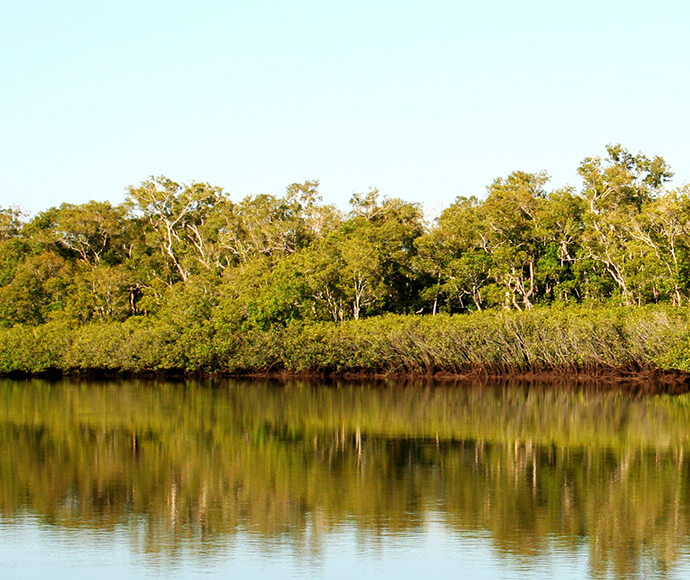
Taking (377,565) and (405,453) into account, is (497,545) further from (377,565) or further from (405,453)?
(405,453)

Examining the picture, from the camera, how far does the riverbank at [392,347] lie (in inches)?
1622

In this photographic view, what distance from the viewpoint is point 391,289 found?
50500 mm

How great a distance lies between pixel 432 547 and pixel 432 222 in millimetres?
46761

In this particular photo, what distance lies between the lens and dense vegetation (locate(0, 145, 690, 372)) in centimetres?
4359

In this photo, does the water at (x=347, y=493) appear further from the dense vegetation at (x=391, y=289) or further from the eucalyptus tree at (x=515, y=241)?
the eucalyptus tree at (x=515, y=241)

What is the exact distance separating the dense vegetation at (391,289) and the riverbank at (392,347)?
9 centimetres

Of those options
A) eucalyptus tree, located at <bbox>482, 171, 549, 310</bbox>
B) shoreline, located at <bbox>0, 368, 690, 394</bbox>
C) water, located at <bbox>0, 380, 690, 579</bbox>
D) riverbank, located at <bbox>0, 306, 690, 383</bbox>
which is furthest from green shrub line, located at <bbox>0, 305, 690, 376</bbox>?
water, located at <bbox>0, 380, 690, 579</bbox>

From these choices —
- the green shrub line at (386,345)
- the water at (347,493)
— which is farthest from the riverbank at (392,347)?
the water at (347,493)

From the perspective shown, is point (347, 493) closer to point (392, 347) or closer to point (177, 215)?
point (392, 347)

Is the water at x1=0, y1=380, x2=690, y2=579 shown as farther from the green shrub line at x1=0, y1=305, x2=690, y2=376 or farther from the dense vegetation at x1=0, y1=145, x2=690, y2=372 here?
the dense vegetation at x1=0, y1=145, x2=690, y2=372

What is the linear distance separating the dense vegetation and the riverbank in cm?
9

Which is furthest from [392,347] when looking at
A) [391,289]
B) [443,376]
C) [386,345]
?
[391,289]

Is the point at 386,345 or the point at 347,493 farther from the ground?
the point at 386,345

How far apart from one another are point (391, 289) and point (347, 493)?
34.5 meters
